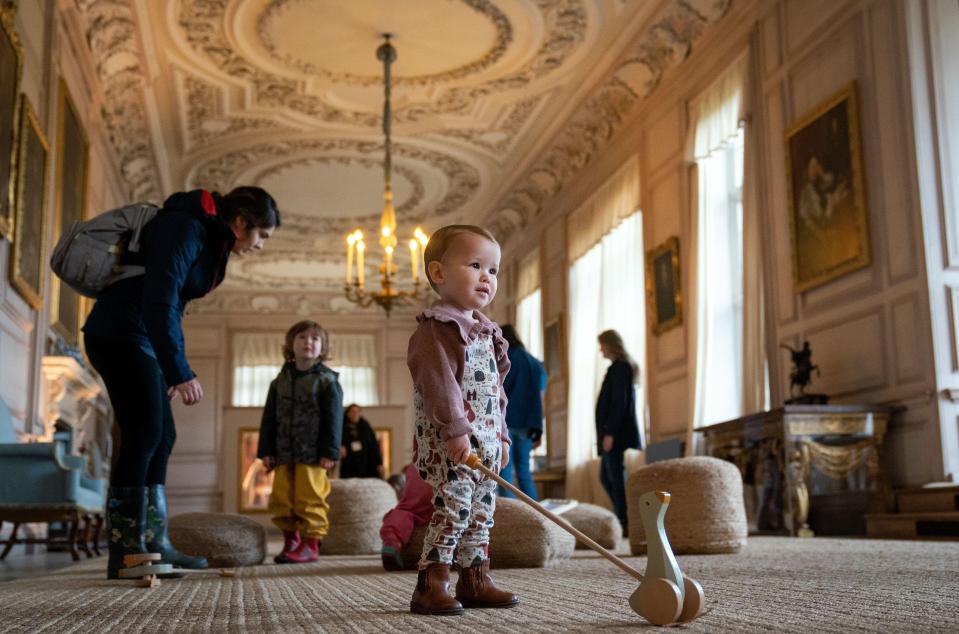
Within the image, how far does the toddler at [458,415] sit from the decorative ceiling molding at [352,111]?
19.6 ft

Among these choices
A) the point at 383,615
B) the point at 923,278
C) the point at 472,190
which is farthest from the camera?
the point at 472,190

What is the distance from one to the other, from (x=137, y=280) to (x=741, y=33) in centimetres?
569

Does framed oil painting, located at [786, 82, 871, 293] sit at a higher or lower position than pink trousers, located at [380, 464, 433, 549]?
higher

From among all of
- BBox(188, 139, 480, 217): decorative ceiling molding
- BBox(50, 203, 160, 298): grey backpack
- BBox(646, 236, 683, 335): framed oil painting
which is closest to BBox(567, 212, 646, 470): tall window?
BBox(646, 236, 683, 335): framed oil painting

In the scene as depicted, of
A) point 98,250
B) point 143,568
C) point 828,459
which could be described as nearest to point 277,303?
point 828,459

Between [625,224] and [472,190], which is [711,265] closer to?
[625,224]

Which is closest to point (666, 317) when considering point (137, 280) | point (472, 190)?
point (472, 190)

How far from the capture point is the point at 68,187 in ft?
25.2

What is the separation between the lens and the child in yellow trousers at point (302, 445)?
4.46 metres

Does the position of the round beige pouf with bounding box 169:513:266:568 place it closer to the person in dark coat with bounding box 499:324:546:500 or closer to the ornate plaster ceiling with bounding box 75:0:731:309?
the person in dark coat with bounding box 499:324:546:500

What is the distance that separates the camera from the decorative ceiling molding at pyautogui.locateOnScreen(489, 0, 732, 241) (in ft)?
26.0

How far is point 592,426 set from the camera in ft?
34.1

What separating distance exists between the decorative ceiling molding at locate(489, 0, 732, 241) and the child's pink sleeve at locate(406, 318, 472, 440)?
622 centimetres

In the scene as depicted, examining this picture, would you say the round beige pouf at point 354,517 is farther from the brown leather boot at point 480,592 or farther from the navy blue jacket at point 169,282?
the brown leather boot at point 480,592
